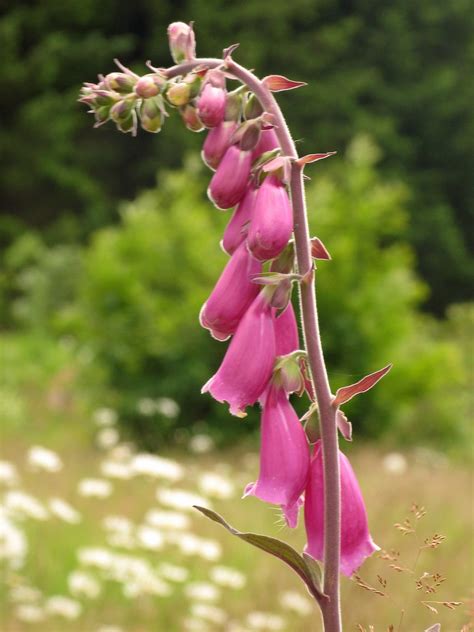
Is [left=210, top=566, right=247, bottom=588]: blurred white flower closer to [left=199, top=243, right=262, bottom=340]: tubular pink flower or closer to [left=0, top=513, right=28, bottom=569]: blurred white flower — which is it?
[left=0, top=513, right=28, bottom=569]: blurred white flower

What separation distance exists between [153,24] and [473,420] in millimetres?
11244

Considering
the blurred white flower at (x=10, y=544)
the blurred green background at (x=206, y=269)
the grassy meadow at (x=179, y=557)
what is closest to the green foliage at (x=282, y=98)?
the blurred green background at (x=206, y=269)

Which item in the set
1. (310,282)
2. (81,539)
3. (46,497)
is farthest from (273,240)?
(46,497)

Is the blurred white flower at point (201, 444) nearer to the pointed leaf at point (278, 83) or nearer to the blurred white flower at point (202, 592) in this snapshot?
the blurred white flower at point (202, 592)

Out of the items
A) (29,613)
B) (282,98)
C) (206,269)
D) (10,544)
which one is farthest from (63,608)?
(282,98)

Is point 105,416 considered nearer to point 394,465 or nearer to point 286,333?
point 394,465

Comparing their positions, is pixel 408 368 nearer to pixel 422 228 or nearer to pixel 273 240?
pixel 273 240

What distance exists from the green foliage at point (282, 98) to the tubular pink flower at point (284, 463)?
15.4m

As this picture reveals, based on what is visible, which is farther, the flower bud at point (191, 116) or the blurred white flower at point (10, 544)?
the blurred white flower at point (10, 544)

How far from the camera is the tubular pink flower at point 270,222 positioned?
89 cm

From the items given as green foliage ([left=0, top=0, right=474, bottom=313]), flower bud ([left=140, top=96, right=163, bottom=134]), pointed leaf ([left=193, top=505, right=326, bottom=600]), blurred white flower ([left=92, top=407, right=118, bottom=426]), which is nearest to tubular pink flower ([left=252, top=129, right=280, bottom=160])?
flower bud ([left=140, top=96, right=163, bottom=134])

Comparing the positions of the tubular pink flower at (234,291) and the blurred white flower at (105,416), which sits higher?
the tubular pink flower at (234,291)

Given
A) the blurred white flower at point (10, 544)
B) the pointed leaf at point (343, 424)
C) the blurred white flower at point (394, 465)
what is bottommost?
the blurred white flower at point (394, 465)

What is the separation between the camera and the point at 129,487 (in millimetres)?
5348
